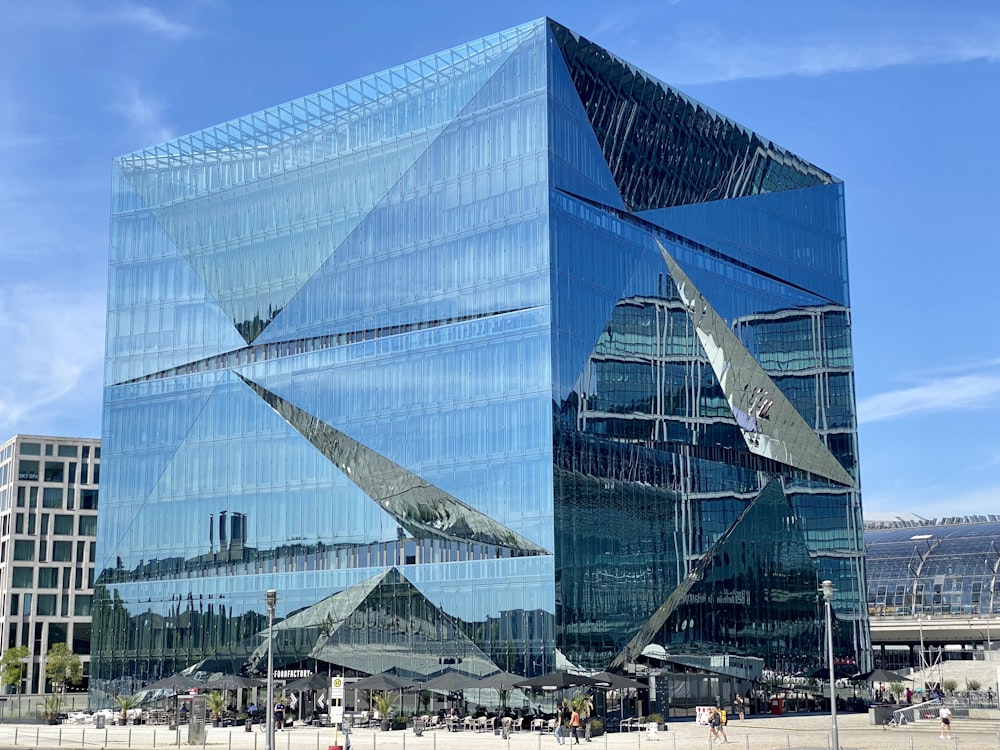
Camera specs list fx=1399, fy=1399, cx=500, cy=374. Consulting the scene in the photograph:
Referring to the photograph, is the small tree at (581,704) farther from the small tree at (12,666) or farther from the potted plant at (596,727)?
the small tree at (12,666)

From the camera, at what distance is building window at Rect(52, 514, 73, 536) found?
158 meters

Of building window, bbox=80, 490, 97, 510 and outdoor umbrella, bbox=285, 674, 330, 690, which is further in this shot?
building window, bbox=80, 490, 97, 510

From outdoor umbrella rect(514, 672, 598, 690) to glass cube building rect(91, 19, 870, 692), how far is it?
6423 millimetres

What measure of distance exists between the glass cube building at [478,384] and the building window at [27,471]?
59995mm

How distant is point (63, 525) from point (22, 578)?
7.42 m

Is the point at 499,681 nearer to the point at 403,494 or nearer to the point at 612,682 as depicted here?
the point at 612,682

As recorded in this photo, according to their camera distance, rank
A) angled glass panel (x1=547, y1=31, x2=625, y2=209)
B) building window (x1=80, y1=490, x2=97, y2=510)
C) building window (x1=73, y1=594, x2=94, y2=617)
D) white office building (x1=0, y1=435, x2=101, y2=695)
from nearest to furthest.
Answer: angled glass panel (x1=547, y1=31, x2=625, y2=209)
white office building (x1=0, y1=435, x2=101, y2=695)
building window (x1=73, y1=594, x2=94, y2=617)
building window (x1=80, y1=490, x2=97, y2=510)

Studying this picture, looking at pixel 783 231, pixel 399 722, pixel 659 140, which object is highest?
pixel 659 140

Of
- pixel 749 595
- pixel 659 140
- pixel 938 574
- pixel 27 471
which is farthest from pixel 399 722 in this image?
pixel 27 471

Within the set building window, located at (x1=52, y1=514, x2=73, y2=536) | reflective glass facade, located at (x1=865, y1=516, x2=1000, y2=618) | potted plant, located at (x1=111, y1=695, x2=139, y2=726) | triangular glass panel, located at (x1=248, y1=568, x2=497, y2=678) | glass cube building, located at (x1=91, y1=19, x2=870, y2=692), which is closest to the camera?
glass cube building, located at (x1=91, y1=19, x2=870, y2=692)

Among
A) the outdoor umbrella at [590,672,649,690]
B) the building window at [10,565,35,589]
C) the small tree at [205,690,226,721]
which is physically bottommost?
the small tree at [205,690,226,721]

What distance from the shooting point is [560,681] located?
69312mm

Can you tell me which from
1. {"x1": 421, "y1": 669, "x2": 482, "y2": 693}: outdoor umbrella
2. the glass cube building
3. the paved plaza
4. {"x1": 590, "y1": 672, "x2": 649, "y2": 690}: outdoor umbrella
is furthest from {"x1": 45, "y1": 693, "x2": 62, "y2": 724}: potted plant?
{"x1": 590, "y1": 672, "x2": 649, "y2": 690}: outdoor umbrella

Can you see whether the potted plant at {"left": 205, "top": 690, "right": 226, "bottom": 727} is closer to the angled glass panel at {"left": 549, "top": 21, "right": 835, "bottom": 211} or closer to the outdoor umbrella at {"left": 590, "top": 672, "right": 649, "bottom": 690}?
the outdoor umbrella at {"left": 590, "top": 672, "right": 649, "bottom": 690}
